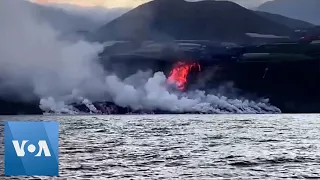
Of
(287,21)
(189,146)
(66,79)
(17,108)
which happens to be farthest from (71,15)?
(287,21)

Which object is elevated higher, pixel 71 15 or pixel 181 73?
pixel 71 15

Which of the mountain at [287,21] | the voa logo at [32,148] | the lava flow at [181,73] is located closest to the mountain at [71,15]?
the lava flow at [181,73]

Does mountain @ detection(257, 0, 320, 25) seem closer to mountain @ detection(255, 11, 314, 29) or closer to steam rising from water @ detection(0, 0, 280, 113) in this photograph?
mountain @ detection(255, 11, 314, 29)

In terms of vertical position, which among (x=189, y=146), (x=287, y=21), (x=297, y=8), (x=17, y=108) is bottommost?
(x=189, y=146)

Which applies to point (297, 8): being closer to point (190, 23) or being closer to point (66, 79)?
point (190, 23)

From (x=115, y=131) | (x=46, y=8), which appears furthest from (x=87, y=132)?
(x=46, y=8)

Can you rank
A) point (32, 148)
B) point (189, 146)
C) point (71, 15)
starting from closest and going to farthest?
point (32, 148)
point (71, 15)
point (189, 146)

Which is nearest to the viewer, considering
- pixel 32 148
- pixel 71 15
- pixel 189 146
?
pixel 32 148

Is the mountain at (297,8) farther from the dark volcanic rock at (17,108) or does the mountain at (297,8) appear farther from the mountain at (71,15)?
the dark volcanic rock at (17,108)
